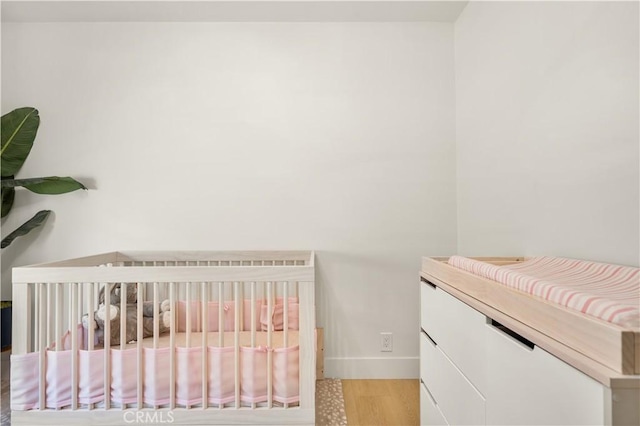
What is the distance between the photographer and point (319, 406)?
1.77 m

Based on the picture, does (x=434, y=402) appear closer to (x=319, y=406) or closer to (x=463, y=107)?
(x=319, y=406)

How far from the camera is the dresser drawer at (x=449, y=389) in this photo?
969 millimetres

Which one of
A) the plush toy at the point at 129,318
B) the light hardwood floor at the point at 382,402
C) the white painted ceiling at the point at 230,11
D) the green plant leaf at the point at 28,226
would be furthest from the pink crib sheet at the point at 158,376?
the white painted ceiling at the point at 230,11

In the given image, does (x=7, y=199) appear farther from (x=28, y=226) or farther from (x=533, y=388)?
(x=533, y=388)

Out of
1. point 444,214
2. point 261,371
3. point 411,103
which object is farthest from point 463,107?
point 261,371

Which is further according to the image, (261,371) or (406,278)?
(406,278)

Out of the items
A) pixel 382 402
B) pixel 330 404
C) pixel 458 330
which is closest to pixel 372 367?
pixel 382 402

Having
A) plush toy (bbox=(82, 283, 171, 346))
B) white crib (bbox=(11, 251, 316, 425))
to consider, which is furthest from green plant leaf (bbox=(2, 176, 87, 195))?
white crib (bbox=(11, 251, 316, 425))

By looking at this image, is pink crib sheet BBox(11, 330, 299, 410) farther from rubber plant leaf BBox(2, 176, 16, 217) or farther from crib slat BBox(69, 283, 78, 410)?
rubber plant leaf BBox(2, 176, 16, 217)

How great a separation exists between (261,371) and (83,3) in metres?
2.09

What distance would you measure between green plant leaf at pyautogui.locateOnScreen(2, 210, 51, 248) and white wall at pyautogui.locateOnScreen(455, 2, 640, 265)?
2373 millimetres

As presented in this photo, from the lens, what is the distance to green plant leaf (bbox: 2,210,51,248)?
1.98 meters

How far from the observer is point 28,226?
2006 mm
